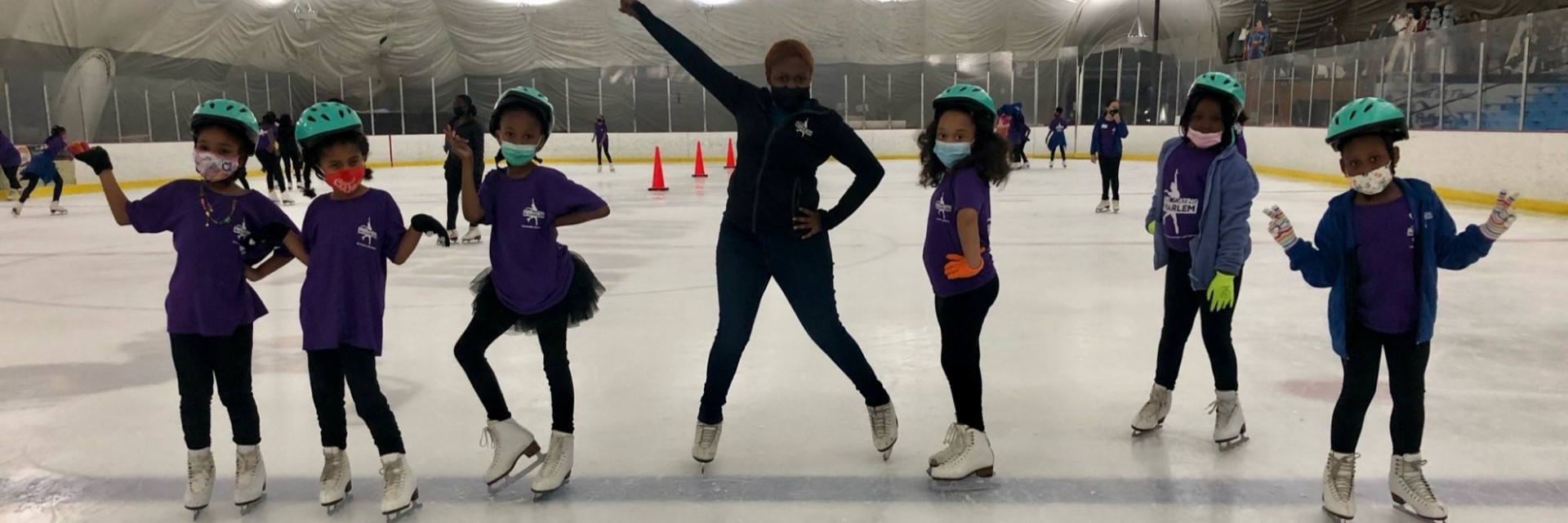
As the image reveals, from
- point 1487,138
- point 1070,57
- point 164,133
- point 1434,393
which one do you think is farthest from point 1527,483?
point 1070,57

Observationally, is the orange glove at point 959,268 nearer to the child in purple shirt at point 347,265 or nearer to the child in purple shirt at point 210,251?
the child in purple shirt at point 347,265

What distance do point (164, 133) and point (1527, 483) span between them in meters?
20.8

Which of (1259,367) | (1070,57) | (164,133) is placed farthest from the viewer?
(1070,57)

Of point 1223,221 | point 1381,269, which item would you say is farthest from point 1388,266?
point 1223,221

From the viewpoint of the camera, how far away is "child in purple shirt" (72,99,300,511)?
258 centimetres

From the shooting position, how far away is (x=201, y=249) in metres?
2.59

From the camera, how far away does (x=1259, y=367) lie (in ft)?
14.1

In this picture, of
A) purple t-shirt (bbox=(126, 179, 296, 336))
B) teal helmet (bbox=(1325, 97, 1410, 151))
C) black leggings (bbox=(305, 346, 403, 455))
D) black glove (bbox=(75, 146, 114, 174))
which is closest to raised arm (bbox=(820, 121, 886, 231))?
teal helmet (bbox=(1325, 97, 1410, 151))

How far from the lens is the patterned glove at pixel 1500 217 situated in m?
2.40

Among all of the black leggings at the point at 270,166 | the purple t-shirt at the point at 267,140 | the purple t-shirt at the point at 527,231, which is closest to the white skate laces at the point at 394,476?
the purple t-shirt at the point at 527,231

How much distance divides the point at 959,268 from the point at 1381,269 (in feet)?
3.44

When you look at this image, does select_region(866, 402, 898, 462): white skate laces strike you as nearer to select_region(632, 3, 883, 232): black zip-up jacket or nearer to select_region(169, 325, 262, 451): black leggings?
select_region(632, 3, 883, 232): black zip-up jacket

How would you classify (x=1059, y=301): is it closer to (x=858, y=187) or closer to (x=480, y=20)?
(x=858, y=187)

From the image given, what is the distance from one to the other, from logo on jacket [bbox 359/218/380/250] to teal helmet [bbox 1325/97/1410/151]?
7.91 feet
